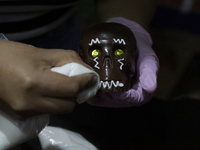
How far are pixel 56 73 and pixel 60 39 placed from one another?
455mm

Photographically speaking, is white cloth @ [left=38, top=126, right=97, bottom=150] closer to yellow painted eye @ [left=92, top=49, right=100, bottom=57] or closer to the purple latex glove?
the purple latex glove

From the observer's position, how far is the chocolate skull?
561 millimetres

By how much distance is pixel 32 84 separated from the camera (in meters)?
0.38

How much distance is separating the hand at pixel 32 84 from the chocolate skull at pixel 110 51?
130 millimetres

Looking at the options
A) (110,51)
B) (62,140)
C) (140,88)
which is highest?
(110,51)

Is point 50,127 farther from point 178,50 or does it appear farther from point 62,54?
point 178,50

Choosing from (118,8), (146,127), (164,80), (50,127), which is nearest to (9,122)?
(50,127)

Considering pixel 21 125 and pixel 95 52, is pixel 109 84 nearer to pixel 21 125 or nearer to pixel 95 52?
pixel 95 52

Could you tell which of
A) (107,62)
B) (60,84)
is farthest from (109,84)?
(60,84)

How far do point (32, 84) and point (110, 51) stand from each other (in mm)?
237

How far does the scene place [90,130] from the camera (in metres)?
0.69

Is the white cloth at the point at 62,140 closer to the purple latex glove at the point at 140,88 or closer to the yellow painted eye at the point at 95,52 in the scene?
the purple latex glove at the point at 140,88

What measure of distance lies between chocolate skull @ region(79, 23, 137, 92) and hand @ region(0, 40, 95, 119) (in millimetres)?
130

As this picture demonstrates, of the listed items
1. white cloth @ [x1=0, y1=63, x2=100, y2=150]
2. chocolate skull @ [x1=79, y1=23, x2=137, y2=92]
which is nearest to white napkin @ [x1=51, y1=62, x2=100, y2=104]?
white cloth @ [x1=0, y1=63, x2=100, y2=150]
